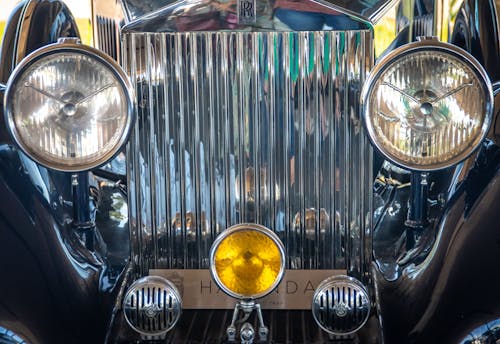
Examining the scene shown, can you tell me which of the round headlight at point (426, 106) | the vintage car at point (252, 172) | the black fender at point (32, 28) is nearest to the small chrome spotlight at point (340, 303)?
the vintage car at point (252, 172)

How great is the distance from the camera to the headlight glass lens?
1747 mm

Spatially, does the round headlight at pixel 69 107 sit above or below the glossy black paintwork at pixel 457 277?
above

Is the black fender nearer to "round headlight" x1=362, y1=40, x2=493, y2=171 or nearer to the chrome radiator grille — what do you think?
the chrome radiator grille

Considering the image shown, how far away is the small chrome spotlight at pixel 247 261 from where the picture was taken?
1.71 m

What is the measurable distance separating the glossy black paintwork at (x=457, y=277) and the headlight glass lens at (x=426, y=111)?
0.20 metres

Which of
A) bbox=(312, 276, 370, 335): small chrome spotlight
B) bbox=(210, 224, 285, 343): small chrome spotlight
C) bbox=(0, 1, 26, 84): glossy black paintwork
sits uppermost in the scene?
bbox=(0, 1, 26, 84): glossy black paintwork

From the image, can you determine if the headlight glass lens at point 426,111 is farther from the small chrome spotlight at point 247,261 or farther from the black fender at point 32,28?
the black fender at point 32,28

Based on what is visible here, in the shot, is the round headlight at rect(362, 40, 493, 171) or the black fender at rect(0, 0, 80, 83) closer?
the round headlight at rect(362, 40, 493, 171)

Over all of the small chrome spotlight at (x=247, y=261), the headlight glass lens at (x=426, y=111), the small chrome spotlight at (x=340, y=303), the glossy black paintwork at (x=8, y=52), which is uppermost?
the glossy black paintwork at (x=8, y=52)

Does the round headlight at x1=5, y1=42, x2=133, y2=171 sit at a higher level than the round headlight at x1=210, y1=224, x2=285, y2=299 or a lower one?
higher

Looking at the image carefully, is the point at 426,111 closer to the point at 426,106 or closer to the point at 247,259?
the point at 426,106

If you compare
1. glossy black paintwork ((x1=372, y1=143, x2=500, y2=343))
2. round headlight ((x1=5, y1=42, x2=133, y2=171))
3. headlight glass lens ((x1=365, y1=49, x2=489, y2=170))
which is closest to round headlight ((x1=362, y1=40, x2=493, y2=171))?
headlight glass lens ((x1=365, y1=49, x2=489, y2=170))

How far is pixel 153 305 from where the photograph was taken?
1.80 meters

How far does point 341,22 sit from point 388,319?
816 mm
